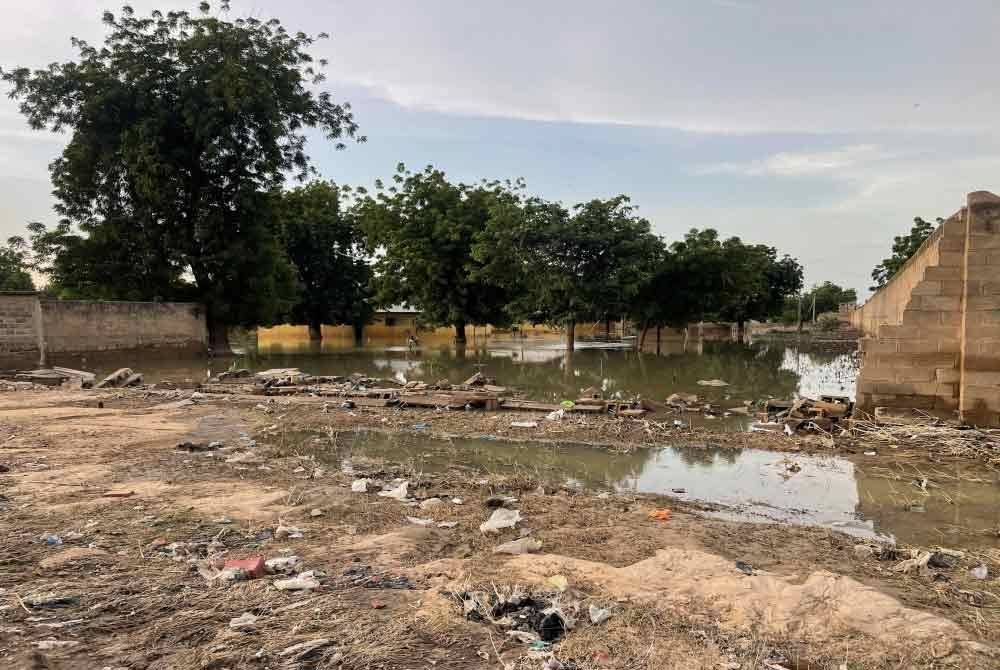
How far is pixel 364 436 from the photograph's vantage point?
9281 mm

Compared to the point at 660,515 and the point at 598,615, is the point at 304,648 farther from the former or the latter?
the point at 660,515

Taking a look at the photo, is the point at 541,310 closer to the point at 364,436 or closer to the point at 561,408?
the point at 561,408

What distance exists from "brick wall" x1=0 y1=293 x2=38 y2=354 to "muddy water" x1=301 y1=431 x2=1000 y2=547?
570 inches

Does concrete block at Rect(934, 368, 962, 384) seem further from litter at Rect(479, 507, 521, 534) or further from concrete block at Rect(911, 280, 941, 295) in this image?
litter at Rect(479, 507, 521, 534)

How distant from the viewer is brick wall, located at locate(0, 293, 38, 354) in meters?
18.1

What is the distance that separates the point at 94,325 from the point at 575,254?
57.5ft

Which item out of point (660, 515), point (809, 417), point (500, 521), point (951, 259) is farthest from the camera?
point (809, 417)

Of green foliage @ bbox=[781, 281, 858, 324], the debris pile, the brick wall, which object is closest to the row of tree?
the brick wall

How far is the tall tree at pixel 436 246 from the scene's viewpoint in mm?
31297

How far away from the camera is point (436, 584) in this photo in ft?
12.0

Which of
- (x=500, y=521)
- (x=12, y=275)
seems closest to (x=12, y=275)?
(x=12, y=275)

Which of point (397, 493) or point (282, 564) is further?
point (397, 493)

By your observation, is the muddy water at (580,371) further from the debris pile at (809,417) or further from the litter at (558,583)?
the litter at (558,583)

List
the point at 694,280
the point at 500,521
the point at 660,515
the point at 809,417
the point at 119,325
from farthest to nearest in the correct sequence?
the point at 694,280
the point at 119,325
the point at 809,417
the point at 660,515
the point at 500,521
